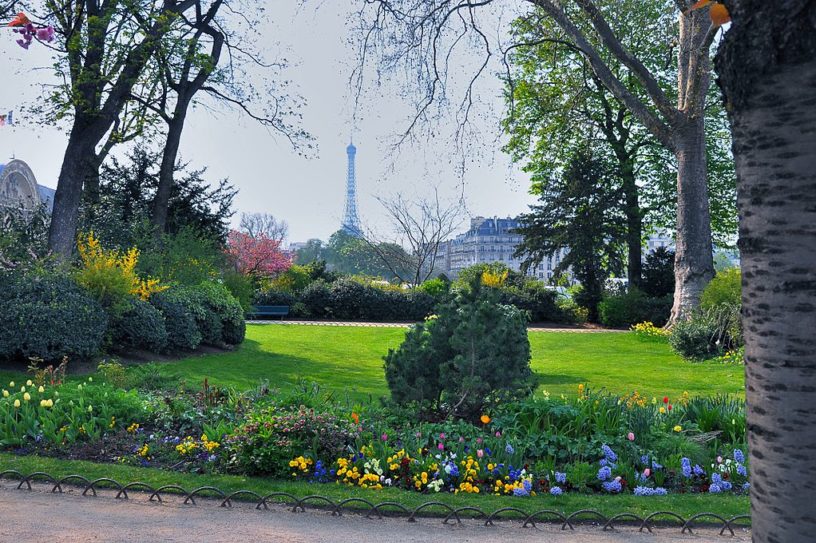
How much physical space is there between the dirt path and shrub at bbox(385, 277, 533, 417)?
1.95 meters

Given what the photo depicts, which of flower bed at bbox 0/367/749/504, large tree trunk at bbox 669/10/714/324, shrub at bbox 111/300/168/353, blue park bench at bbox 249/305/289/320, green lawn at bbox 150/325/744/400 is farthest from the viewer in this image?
blue park bench at bbox 249/305/289/320

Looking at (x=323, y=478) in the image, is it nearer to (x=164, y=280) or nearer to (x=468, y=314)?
(x=468, y=314)

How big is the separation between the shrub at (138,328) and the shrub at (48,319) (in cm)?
72

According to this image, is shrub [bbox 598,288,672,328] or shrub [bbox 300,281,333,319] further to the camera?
shrub [bbox 300,281,333,319]

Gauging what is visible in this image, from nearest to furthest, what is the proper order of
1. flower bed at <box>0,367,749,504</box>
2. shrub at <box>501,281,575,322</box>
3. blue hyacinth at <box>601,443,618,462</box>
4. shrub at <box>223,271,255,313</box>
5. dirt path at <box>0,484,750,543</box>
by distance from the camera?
dirt path at <box>0,484,750,543</box>
flower bed at <box>0,367,749,504</box>
blue hyacinth at <box>601,443,618,462</box>
shrub at <box>223,271,255,313</box>
shrub at <box>501,281,575,322</box>

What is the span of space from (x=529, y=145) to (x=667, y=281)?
830cm

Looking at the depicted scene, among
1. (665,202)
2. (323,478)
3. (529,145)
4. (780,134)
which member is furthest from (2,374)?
(665,202)

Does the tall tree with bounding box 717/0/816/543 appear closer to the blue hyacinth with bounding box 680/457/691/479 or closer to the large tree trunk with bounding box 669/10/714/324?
the blue hyacinth with bounding box 680/457/691/479

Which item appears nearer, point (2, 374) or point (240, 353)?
point (2, 374)

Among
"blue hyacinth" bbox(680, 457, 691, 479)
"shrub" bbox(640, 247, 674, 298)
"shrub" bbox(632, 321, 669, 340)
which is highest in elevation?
"shrub" bbox(640, 247, 674, 298)

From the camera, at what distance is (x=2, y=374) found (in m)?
10.4

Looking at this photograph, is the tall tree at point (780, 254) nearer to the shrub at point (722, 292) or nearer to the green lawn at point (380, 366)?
the green lawn at point (380, 366)

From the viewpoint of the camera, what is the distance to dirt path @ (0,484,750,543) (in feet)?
13.6

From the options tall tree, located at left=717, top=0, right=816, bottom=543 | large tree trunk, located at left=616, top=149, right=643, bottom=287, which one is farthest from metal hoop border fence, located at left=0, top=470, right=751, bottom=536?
large tree trunk, located at left=616, top=149, right=643, bottom=287
